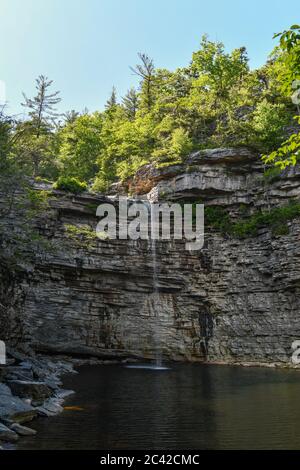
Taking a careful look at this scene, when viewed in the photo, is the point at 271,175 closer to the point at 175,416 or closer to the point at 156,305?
the point at 156,305

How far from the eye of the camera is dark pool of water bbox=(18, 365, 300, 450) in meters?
9.34

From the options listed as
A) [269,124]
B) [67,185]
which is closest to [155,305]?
[67,185]

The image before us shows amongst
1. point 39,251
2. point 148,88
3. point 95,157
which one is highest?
point 148,88

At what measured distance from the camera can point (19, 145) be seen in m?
22.2

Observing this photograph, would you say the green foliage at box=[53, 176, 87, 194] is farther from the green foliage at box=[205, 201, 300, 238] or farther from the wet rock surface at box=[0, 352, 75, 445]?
the wet rock surface at box=[0, 352, 75, 445]

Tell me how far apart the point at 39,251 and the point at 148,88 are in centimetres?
3588

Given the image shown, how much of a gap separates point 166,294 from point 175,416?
64.8 ft

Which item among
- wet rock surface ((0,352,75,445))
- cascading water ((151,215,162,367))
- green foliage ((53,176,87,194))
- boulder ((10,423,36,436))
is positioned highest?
green foliage ((53,176,87,194))

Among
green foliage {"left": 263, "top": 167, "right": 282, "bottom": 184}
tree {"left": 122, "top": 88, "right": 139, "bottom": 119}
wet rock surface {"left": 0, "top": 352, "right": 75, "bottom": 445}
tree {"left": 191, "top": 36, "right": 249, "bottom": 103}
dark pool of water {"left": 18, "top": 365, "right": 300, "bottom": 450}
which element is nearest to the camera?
dark pool of water {"left": 18, "top": 365, "right": 300, "bottom": 450}

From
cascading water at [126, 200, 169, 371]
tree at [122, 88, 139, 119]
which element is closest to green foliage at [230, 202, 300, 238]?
cascading water at [126, 200, 169, 371]

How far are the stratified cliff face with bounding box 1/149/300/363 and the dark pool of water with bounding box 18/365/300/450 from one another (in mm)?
9992

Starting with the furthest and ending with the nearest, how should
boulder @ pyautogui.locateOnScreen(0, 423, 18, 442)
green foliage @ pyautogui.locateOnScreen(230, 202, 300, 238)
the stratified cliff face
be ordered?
green foliage @ pyautogui.locateOnScreen(230, 202, 300, 238), the stratified cliff face, boulder @ pyautogui.locateOnScreen(0, 423, 18, 442)
